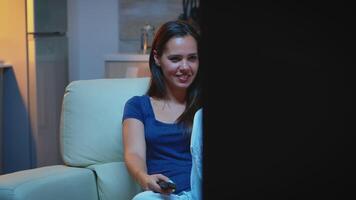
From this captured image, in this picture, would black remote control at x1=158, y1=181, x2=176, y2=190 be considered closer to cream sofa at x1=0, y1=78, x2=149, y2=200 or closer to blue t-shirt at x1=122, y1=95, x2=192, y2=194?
blue t-shirt at x1=122, y1=95, x2=192, y2=194

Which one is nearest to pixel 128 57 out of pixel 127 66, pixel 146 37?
pixel 127 66

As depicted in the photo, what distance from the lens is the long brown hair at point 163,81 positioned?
1703mm

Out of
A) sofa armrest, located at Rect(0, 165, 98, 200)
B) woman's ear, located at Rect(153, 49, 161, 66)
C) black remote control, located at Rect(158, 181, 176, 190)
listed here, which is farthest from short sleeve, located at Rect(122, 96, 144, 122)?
black remote control, located at Rect(158, 181, 176, 190)

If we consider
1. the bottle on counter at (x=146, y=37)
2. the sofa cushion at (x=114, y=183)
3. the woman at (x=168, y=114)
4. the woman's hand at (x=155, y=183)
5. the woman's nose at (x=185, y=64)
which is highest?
the bottle on counter at (x=146, y=37)

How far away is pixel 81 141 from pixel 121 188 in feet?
0.73

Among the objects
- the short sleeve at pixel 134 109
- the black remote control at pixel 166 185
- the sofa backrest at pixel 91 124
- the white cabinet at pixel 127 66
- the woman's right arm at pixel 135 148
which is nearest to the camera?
the black remote control at pixel 166 185

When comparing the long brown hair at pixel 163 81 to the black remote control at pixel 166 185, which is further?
the long brown hair at pixel 163 81

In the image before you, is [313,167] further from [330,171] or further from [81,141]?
[81,141]

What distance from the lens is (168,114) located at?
5.65ft

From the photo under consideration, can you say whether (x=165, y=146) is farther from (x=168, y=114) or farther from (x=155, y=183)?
(x=155, y=183)

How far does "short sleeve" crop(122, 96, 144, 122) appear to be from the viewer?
1679 mm

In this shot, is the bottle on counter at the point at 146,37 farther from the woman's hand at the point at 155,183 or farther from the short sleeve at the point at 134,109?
the woman's hand at the point at 155,183

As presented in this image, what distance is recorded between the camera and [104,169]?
5.80ft

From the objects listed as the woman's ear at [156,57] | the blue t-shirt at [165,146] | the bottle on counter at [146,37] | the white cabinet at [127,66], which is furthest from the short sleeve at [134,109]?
the bottle on counter at [146,37]
